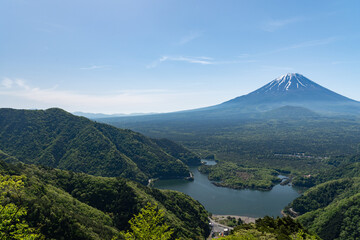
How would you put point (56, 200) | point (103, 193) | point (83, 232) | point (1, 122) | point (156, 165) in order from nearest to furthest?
point (83, 232), point (56, 200), point (103, 193), point (156, 165), point (1, 122)

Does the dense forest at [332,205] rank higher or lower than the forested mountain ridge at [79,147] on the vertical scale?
lower

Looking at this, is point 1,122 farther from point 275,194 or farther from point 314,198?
point 314,198

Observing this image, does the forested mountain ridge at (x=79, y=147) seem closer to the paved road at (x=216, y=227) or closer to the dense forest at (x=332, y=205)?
the paved road at (x=216, y=227)

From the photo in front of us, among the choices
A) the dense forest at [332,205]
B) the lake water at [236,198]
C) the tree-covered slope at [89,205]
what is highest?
the tree-covered slope at [89,205]

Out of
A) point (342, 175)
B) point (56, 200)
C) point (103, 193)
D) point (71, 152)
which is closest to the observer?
point (56, 200)

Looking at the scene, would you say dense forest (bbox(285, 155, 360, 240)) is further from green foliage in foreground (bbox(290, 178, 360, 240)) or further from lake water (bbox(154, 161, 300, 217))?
lake water (bbox(154, 161, 300, 217))

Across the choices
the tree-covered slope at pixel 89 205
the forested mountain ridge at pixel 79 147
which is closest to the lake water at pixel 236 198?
the forested mountain ridge at pixel 79 147

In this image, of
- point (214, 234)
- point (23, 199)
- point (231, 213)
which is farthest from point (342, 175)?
point (23, 199)

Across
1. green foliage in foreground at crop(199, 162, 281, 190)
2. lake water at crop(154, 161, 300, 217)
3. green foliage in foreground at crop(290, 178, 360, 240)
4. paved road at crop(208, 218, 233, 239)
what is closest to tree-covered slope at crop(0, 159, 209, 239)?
paved road at crop(208, 218, 233, 239)
